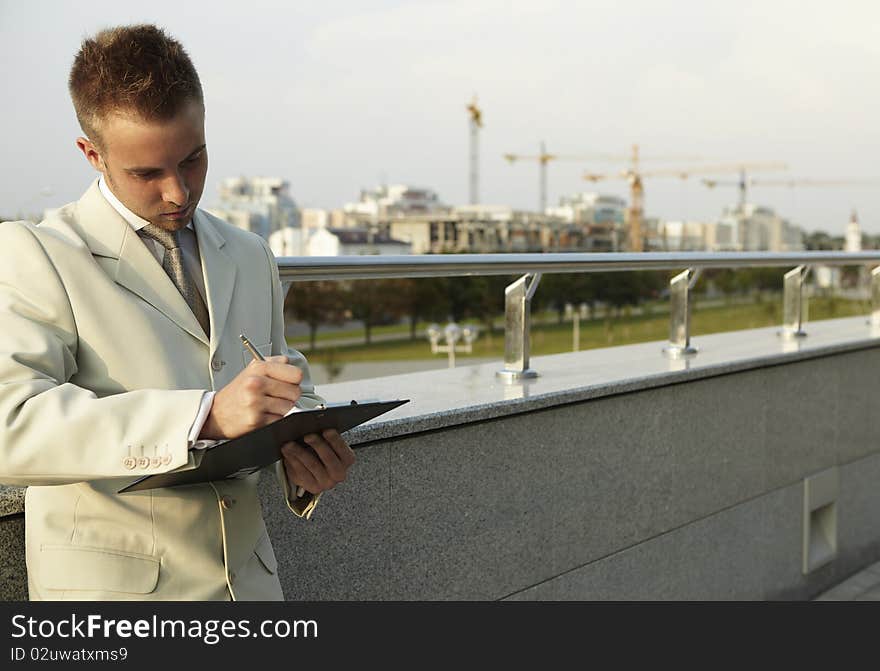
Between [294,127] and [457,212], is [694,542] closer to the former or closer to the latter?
[457,212]

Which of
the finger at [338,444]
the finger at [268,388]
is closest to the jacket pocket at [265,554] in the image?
the finger at [338,444]

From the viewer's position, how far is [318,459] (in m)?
1.84

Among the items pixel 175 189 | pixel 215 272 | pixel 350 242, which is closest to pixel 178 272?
pixel 215 272

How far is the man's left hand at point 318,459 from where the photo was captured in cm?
179

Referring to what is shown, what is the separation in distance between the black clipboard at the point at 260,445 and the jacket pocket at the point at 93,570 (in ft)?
0.45

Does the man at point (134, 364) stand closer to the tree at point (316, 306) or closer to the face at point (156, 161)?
the face at point (156, 161)

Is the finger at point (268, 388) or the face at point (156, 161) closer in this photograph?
the finger at point (268, 388)

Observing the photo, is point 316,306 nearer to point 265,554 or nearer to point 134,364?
point 265,554

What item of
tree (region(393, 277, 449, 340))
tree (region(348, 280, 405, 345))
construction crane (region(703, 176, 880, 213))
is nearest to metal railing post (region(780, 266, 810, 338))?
tree (region(393, 277, 449, 340))

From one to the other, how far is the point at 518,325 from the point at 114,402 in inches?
107

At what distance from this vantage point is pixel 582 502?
407 cm

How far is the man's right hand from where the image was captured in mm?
1517
